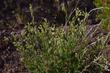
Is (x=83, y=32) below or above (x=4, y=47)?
above

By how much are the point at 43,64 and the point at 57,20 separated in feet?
6.28

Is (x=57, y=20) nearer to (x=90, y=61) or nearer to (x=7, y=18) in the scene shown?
(x=7, y=18)

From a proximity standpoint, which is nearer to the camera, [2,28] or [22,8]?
[2,28]

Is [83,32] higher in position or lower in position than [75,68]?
higher

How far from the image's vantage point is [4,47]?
4250 mm

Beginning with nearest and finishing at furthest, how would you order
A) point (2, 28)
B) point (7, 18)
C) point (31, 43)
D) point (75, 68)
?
point (75, 68)
point (31, 43)
point (2, 28)
point (7, 18)

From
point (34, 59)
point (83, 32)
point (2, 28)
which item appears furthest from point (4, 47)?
point (83, 32)

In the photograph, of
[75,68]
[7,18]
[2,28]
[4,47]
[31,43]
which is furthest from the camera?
[7,18]

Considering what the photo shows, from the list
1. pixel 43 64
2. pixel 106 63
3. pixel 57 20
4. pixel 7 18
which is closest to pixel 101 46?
pixel 106 63

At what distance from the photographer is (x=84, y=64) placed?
3273 millimetres

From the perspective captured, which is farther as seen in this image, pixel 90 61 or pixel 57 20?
pixel 57 20

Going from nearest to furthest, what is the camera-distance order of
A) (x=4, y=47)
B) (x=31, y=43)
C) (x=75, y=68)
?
1. (x=75, y=68)
2. (x=31, y=43)
3. (x=4, y=47)

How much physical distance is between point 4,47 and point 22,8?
4.49ft

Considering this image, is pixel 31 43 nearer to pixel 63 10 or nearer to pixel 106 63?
pixel 106 63
